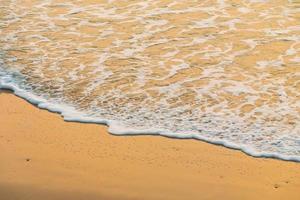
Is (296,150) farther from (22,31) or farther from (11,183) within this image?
(22,31)

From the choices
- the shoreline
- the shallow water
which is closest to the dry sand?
the shoreline

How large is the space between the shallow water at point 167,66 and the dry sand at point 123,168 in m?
0.20

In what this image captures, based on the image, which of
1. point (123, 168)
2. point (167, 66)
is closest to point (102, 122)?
point (123, 168)

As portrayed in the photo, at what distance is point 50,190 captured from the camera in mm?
4199

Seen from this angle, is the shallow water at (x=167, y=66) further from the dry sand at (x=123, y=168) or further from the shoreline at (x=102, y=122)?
the dry sand at (x=123, y=168)

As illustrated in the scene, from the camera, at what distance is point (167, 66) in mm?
6652

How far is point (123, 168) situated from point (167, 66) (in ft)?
7.72

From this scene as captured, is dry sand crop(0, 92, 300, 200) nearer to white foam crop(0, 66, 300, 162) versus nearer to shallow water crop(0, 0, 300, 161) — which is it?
white foam crop(0, 66, 300, 162)

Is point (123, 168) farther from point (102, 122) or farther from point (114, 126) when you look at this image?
point (102, 122)

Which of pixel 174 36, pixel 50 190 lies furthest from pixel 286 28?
pixel 50 190

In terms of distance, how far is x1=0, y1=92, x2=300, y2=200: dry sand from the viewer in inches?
164

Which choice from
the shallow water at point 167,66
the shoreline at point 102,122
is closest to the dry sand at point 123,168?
the shoreline at point 102,122

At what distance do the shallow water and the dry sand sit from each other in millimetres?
205

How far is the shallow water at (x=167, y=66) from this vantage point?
5262 mm
